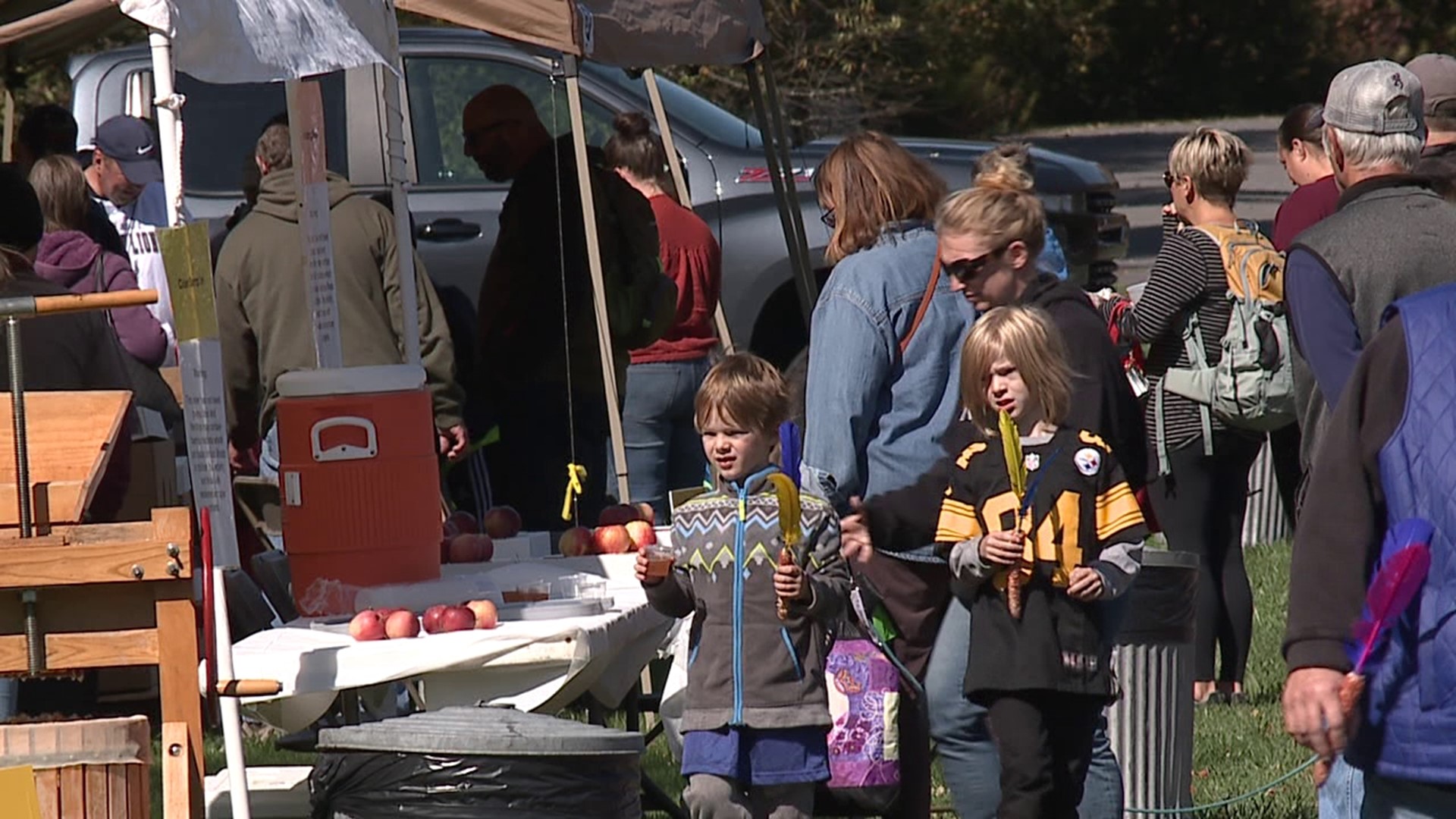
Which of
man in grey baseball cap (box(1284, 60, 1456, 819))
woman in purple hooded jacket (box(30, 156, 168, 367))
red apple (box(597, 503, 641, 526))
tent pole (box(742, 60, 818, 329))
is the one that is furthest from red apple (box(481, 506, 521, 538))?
tent pole (box(742, 60, 818, 329))

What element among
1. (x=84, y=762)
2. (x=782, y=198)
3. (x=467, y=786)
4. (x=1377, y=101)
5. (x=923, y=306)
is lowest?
(x=467, y=786)

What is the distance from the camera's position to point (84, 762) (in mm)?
3396

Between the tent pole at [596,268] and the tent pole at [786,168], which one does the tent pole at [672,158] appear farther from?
the tent pole at [596,268]

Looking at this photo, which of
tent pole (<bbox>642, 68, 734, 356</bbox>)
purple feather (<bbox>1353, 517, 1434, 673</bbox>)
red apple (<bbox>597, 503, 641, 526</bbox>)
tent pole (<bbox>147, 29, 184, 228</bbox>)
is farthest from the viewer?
tent pole (<bbox>642, 68, 734, 356</bbox>)

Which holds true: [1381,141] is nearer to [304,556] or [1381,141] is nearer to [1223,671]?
[304,556]

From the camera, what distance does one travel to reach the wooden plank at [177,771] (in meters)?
3.59

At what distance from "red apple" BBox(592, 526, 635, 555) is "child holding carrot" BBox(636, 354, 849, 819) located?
39.8 inches

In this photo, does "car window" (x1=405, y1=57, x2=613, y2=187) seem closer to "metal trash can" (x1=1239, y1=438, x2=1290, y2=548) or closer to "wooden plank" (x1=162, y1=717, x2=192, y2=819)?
"metal trash can" (x1=1239, y1=438, x2=1290, y2=548)

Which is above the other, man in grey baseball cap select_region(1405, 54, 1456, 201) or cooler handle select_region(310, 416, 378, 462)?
man in grey baseball cap select_region(1405, 54, 1456, 201)

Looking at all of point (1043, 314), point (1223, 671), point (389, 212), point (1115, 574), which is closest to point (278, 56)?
point (1043, 314)

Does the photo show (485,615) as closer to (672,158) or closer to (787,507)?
(787,507)

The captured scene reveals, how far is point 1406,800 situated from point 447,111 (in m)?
7.04

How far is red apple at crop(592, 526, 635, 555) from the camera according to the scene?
18.1 feet

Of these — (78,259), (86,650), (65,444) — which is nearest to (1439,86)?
(65,444)
